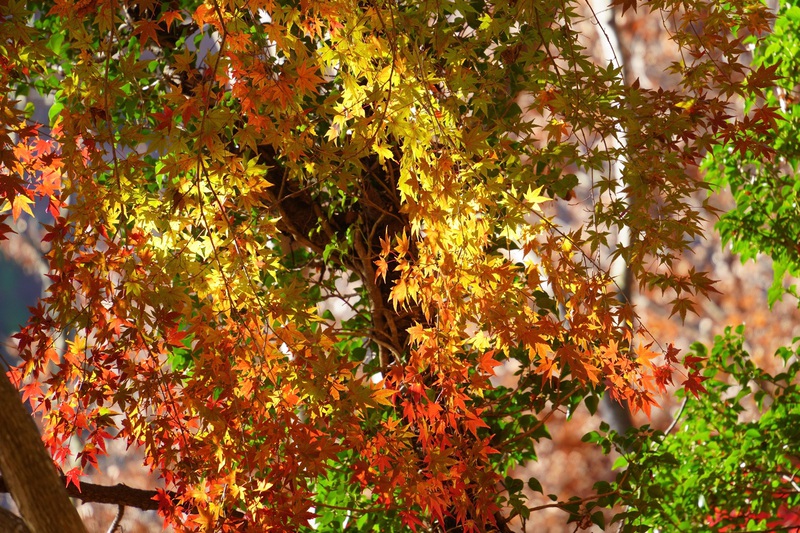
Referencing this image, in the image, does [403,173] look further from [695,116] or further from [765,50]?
[765,50]

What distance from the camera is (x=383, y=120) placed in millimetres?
1355

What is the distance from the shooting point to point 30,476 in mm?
955

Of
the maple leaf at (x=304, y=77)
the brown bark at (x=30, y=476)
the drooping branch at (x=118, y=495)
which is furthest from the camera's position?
the drooping branch at (x=118, y=495)

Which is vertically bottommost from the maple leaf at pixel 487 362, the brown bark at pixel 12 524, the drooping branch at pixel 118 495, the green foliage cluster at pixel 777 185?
the brown bark at pixel 12 524

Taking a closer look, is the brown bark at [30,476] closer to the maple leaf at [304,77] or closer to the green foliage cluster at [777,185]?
the maple leaf at [304,77]

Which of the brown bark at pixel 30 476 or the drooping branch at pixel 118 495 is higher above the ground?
the drooping branch at pixel 118 495

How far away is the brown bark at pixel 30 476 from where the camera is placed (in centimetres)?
94

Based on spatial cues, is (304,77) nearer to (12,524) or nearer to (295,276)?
(295,276)

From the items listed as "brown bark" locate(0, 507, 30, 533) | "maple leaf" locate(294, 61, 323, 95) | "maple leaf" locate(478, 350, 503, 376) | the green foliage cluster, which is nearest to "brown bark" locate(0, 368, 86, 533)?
"brown bark" locate(0, 507, 30, 533)

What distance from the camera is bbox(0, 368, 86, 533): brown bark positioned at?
0.94 metres

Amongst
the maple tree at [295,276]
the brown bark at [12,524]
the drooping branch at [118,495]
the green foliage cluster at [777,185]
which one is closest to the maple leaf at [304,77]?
the maple tree at [295,276]

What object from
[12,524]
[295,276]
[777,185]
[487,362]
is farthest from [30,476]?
[777,185]

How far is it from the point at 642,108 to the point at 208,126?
2.73ft

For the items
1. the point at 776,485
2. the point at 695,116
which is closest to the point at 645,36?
the point at 776,485
